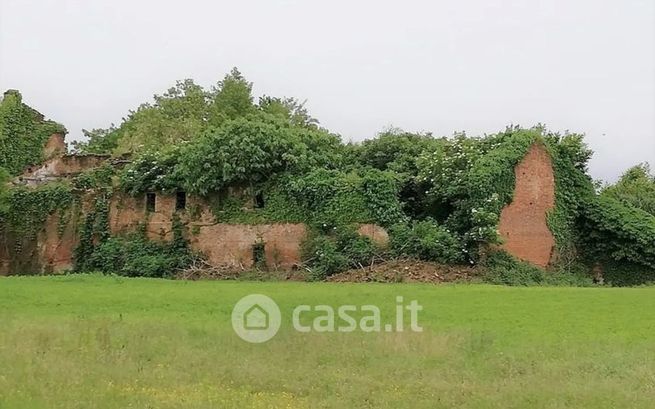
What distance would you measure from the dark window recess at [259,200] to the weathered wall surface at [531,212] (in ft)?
35.5

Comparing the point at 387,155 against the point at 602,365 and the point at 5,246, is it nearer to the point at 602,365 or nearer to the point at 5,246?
the point at 5,246

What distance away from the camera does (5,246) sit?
41406 millimetres

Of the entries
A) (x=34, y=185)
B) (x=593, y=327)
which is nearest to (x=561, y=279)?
(x=593, y=327)

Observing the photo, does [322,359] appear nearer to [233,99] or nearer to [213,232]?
[213,232]

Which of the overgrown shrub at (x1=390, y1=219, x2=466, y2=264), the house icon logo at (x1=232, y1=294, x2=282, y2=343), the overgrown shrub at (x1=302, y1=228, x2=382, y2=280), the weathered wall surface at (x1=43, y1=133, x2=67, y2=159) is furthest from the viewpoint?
the weathered wall surface at (x1=43, y1=133, x2=67, y2=159)

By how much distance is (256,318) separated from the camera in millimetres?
18328

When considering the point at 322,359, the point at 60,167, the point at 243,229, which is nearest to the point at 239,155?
the point at 243,229

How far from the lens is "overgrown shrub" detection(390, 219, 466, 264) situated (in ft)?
106

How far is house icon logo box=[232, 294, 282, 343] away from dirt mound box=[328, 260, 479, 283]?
8583 mm

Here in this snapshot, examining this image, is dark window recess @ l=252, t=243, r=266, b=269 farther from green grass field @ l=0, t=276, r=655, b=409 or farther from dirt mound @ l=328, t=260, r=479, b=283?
green grass field @ l=0, t=276, r=655, b=409

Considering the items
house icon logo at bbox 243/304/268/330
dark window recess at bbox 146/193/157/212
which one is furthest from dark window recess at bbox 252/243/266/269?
house icon logo at bbox 243/304/268/330

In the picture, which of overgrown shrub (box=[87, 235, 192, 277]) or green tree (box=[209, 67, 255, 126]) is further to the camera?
green tree (box=[209, 67, 255, 126])

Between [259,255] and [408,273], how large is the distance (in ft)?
25.8

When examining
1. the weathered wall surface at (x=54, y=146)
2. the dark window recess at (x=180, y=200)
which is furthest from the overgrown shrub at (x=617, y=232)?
the weathered wall surface at (x=54, y=146)
